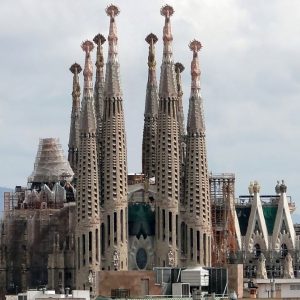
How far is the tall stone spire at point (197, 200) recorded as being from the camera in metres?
193

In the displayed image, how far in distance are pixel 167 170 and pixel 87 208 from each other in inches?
332

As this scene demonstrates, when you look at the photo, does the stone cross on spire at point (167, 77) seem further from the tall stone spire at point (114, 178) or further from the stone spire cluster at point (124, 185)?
the tall stone spire at point (114, 178)

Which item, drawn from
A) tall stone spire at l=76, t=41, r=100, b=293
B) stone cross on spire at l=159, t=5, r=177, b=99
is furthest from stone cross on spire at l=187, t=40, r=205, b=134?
tall stone spire at l=76, t=41, r=100, b=293

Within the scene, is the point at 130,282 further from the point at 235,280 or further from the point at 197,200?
the point at 197,200

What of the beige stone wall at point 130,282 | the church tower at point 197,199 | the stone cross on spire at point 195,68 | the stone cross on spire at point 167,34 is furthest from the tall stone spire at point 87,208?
the beige stone wall at point 130,282

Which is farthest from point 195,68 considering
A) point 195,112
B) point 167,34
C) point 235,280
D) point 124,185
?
point 235,280

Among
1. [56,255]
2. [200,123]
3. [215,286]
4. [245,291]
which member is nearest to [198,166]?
[200,123]

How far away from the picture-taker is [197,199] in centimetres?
19300

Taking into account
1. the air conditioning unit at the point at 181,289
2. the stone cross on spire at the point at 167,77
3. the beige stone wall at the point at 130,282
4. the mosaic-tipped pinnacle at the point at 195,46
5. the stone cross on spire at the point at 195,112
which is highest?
the mosaic-tipped pinnacle at the point at 195,46

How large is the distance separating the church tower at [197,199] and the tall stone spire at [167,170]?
1.54 m

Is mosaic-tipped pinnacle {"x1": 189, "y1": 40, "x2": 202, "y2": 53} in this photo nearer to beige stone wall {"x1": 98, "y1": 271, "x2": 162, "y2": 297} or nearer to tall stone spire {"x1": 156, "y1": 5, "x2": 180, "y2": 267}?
tall stone spire {"x1": 156, "y1": 5, "x2": 180, "y2": 267}

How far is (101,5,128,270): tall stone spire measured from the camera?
190m

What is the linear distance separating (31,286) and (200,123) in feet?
77.9

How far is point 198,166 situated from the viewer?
634 feet
